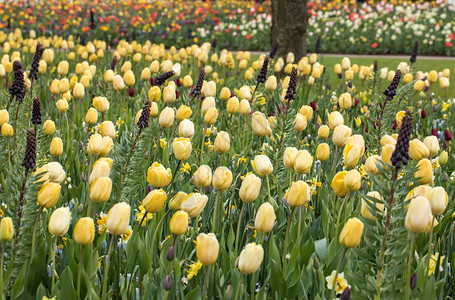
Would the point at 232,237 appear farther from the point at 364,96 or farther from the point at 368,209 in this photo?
the point at 364,96

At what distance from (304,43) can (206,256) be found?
6.77 metres

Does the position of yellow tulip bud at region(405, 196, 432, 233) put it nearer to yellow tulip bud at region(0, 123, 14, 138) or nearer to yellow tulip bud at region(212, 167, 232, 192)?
yellow tulip bud at region(212, 167, 232, 192)

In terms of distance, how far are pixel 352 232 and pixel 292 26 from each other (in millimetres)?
6645

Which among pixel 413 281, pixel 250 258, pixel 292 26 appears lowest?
pixel 413 281

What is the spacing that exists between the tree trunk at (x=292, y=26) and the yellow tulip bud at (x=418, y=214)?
6608mm

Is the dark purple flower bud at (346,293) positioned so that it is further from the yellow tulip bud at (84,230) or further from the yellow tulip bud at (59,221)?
the yellow tulip bud at (59,221)

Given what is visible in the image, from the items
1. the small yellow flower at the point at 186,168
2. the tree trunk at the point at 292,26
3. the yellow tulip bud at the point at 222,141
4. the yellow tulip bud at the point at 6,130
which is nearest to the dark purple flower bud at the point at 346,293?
the yellow tulip bud at the point at 222,141

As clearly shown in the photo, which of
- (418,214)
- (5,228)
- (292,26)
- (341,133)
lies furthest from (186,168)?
(292,26)

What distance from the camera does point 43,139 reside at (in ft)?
9.75

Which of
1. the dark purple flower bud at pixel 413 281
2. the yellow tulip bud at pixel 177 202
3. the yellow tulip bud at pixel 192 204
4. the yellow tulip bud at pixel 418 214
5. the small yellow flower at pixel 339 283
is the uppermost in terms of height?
the yellow tulip bud at pixel 418 214

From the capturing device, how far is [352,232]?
1.62 metres

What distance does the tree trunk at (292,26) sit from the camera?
7848 mm

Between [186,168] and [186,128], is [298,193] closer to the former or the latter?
[186,128]

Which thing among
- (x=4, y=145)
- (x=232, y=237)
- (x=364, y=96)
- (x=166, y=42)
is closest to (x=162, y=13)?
(x=166, y=42)
